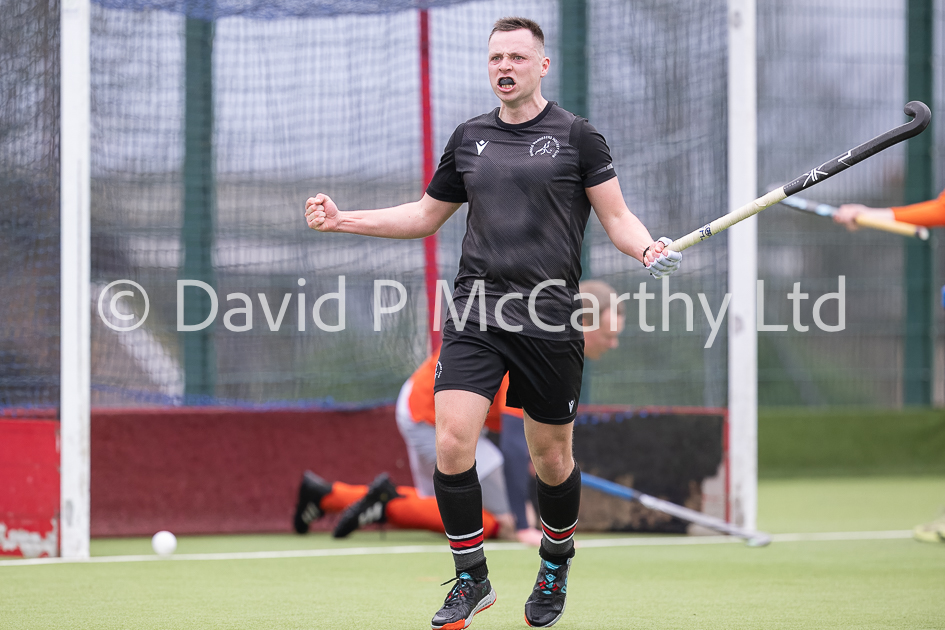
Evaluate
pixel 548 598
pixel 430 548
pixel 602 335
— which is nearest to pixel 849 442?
pixel 602 335

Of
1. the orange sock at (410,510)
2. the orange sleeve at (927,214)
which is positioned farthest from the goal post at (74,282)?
the orange sleeve at (927,214)

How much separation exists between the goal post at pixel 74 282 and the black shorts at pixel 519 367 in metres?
2.25

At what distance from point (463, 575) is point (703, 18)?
3.74 meters

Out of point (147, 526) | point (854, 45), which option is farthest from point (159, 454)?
point (854, 45)

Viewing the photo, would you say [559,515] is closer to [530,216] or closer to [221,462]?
[530,216]

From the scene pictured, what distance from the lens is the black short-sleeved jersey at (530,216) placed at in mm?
3662

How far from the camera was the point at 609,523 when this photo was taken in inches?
247

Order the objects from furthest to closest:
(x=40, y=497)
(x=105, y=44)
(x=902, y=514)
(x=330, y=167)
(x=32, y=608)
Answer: (x=902, y=514) → (x=330, y=167) → (x=105, y=44) → (x=40, y=497) → (x=32, y=608)

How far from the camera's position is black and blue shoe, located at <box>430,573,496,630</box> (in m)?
3.43

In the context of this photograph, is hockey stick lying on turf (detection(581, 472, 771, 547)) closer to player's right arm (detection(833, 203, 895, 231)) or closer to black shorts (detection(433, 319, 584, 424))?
player's right arm (detection(833, 203, 895, 231))

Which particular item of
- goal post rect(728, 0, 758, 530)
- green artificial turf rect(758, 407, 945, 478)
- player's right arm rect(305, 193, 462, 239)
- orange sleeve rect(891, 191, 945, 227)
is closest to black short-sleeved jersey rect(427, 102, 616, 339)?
player's right arm rect(305, 193, 462, 239)

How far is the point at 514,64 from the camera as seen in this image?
12.1ft

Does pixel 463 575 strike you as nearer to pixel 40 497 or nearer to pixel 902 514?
pixel 40 497

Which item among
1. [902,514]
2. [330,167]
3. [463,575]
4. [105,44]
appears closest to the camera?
[463,575]
